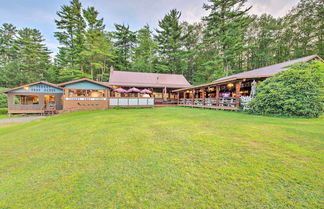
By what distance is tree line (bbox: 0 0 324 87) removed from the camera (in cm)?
2192

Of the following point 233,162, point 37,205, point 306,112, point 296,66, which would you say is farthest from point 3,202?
point 296,66

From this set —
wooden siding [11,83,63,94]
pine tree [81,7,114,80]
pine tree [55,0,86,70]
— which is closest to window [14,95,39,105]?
wooden siding [11,83,63,94]

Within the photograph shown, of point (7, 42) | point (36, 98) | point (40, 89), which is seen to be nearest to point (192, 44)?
point (40, 89)

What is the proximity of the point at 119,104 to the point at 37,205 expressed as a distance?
14365 mm

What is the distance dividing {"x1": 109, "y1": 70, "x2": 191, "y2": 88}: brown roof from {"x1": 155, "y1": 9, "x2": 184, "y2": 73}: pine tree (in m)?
5.43

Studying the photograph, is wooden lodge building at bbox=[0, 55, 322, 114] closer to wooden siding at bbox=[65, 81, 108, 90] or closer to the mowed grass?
wooden siding at bbox=[65, 81, 108, 90]

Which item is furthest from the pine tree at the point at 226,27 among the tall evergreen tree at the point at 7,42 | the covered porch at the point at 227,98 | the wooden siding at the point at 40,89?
the tall evergreen tree at the point at 7,42

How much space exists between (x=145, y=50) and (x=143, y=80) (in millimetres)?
10085

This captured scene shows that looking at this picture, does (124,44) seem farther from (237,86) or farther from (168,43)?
(237,86)

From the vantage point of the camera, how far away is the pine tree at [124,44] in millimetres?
27766

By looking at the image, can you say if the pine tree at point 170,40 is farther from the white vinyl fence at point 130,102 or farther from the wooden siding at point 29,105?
the wooden siding at point 29,105

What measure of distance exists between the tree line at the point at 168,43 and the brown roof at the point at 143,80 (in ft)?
16.1

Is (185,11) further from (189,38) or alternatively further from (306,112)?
(306,112)

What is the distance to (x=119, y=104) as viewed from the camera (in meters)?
15.4
